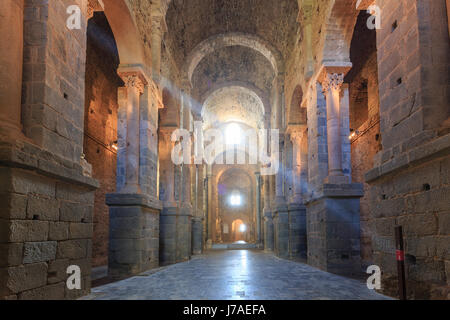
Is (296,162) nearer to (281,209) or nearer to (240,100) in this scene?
(281,209)

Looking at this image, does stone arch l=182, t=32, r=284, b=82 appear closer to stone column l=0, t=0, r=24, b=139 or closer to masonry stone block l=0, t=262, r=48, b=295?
stone column l=0, t=0, r=24, b=139

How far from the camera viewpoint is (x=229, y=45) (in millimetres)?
18422

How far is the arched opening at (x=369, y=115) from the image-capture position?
12961 millimetres

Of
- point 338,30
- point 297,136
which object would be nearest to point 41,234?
point 338,30

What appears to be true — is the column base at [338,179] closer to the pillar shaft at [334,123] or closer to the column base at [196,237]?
the pillar shaft at [334,123]

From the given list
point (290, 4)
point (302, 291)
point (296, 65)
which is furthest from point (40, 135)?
point (290, 4)

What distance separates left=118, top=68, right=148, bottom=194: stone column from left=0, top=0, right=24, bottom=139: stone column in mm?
5335

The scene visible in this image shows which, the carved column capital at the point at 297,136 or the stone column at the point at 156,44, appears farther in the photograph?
the carved column capital at the point at 297,136

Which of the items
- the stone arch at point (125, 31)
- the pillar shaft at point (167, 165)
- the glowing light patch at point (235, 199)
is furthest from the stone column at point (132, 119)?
the glowing light patch at point (235, 199)

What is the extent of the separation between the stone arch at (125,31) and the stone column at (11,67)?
454 centimetres

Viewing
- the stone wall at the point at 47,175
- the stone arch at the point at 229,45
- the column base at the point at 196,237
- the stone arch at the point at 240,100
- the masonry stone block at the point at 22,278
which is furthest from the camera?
the stone arch at the point at 240,100

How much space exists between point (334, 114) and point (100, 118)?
28.9 feet

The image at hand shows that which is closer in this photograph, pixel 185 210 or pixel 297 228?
pixel 297 228
